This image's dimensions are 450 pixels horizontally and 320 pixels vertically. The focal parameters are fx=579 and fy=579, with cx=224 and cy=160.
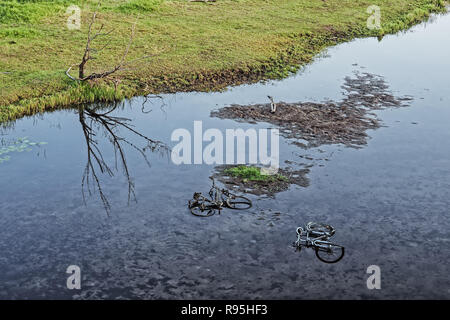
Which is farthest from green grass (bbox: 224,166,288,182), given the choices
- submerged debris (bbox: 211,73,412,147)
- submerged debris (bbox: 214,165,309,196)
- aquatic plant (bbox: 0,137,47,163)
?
aquatic plant (bbox: 0,137,47,163)

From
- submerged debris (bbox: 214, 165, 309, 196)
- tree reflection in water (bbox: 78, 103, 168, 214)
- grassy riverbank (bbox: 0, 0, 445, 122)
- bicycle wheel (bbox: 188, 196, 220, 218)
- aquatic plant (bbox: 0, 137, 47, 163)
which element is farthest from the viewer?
grassy riverbank (bbox: 0, 0, 445, 122)

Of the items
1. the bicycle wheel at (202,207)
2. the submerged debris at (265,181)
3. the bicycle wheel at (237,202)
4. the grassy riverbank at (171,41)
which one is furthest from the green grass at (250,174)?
the grassy riverbank at (171,41)

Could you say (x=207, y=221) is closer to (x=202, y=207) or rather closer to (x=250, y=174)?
(x=202, y=207)

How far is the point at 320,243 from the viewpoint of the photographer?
9516mm

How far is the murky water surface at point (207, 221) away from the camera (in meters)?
8.70

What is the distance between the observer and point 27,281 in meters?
8.68

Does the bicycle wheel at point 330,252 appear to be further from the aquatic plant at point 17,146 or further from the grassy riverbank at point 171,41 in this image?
the grassy riverbank at point 171,41

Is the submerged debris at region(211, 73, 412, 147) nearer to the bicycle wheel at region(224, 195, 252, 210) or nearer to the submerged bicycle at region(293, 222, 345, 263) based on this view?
the bicycle wheel at region(224, 195, 252, 210)

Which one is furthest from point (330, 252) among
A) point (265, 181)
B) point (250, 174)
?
point (250, 174)

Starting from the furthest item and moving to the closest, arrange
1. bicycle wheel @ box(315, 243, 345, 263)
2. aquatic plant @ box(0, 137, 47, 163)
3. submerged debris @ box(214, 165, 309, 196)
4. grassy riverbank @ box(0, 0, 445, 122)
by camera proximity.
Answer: grassy riverbank @ box(0, 0, 445, 122) < aquatic plant @ box(0, 137, 47, 163) < submerged debris @ box(214, 165, 309, 196) < bicycle wheel @ box(315, 243, 345, 263)

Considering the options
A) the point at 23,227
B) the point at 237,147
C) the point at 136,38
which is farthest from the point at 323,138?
the point at 136,38

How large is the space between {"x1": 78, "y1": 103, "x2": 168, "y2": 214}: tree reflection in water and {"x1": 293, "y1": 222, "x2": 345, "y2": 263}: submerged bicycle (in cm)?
340

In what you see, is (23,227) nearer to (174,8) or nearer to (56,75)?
(56,75)

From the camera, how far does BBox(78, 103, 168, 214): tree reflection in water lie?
11773 millimetres
